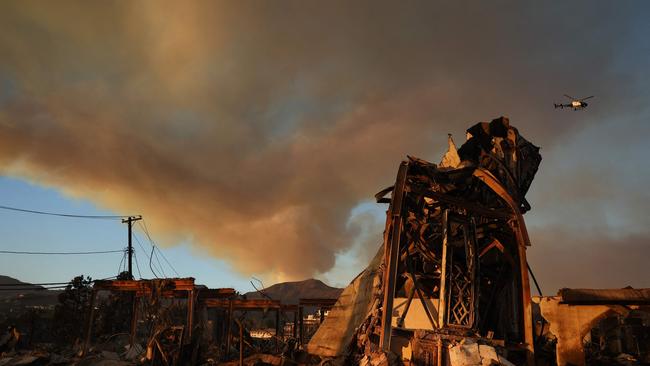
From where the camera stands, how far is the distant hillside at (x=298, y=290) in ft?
403

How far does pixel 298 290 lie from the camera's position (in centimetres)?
13138

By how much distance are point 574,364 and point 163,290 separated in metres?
21.0

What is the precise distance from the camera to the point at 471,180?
17.3 m

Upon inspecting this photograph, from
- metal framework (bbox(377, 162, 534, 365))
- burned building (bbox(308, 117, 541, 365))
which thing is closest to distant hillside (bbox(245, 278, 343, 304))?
burned building (bbox(308, 117, 541, 365))

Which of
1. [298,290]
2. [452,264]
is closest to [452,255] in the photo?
[452,264]

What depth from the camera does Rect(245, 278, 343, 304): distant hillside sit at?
123 m

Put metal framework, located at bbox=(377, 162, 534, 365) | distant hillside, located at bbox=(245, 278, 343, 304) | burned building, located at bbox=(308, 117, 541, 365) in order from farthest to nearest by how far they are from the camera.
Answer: distant hillside, located at bbox=(245, 278, 343, 304) → burned building, located at bbox=(308, 117, 541, 365) → metal framework, located at bbox=(377, 162, 534, 365)

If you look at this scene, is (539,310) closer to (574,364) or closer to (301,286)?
(574,364)

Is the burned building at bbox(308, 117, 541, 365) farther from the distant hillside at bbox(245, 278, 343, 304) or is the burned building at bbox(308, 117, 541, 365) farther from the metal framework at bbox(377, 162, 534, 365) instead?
the distant hillside at bbox(245, 278, 343, 304)

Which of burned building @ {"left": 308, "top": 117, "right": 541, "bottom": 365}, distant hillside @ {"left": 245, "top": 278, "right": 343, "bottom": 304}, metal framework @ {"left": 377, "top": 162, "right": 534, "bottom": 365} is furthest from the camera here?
distant hillside @ {"left": 245, "top": 278, "right": 343, "bottom": 304}

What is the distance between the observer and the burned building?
Result: 14.9 metres

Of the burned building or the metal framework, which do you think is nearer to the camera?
the metal framework

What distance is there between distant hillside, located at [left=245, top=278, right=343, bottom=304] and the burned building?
331 feet

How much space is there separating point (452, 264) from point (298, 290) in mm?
119338
